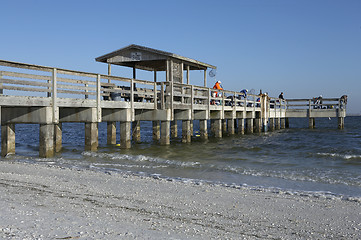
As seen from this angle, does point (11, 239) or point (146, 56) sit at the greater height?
point (146, 56)

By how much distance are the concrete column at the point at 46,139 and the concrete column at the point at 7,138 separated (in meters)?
1.51

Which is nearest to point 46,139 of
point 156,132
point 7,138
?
point 7,138

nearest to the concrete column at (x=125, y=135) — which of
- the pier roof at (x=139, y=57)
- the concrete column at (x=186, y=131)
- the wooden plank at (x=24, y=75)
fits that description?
the wooden plank at (x=24, y=75)

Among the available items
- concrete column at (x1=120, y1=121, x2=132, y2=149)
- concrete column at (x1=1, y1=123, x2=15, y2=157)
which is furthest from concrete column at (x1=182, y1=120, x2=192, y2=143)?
concrete column at (x1=1, y1=123, x2=15, y2=157)

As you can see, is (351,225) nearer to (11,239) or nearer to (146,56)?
(11,239)

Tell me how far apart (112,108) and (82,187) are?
26.3 feet

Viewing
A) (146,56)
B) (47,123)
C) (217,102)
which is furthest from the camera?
(217,102)

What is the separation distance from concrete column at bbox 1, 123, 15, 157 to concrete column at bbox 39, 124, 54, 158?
59.5 inches

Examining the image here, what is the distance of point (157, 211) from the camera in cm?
584

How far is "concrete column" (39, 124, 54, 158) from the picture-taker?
12055 mm

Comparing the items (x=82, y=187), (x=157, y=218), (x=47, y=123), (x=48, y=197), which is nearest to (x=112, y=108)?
(x=47, y=123)

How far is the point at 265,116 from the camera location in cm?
3134

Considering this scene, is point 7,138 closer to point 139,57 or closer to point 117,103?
point 117,103

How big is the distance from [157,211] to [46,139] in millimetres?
7732
